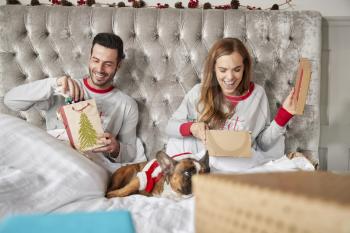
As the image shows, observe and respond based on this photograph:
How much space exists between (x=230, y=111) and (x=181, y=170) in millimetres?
342

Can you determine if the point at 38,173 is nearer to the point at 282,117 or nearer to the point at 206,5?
the point at 282,117

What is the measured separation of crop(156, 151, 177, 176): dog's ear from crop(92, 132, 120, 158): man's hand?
248mm

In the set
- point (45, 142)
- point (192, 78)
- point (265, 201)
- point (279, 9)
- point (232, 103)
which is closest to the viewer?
point (265, 201)

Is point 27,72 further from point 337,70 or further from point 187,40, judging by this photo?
point 337,70

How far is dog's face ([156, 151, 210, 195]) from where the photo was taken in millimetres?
1188

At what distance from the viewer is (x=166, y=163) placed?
4.16 ft

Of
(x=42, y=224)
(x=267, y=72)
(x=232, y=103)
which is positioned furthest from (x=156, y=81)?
(x=42, y=224)

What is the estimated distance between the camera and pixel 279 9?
170 cm

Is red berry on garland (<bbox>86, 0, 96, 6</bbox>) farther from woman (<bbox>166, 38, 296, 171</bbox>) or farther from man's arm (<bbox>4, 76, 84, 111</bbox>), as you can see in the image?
woman (<bbox>166, 38, 296, 171</bbox>)

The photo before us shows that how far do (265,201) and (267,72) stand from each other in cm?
134

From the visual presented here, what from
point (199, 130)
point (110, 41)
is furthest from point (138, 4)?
point (199, 130)

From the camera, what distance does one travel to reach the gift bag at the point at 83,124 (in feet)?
4.54

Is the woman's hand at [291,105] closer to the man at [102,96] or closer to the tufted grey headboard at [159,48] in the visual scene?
the tufted grey headboard at [159,48]

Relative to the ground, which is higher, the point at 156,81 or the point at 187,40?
the point at 187,40
